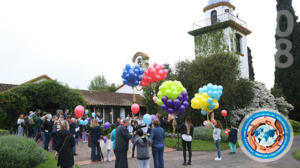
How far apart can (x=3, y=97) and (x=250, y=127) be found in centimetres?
1578

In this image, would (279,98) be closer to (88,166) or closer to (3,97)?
(88,166)

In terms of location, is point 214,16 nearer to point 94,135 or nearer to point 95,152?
point 94,135

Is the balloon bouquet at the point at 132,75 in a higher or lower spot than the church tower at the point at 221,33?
lower

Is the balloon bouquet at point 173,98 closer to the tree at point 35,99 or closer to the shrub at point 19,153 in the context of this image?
the shrub at point 19,153

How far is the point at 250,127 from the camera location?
17.5 ft

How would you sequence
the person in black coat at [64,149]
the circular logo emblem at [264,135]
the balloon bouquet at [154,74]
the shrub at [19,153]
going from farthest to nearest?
the balloon bouquet at [154,74] < the shrub at [19,153] < the person in black coat at [64,149] < the circular logo emblem at [264,135]

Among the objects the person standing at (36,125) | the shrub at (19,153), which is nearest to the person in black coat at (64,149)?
the shrub at (19,153)

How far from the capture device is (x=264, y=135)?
5340 millimetres

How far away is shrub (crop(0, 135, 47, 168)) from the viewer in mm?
7820

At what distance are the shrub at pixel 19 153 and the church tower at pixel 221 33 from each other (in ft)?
65.3

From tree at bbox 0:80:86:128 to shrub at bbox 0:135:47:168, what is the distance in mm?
8452

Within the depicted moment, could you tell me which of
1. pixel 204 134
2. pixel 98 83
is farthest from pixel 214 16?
pixel 98 83

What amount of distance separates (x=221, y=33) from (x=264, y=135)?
21.4 meters

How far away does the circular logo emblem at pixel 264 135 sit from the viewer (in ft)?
16.9
